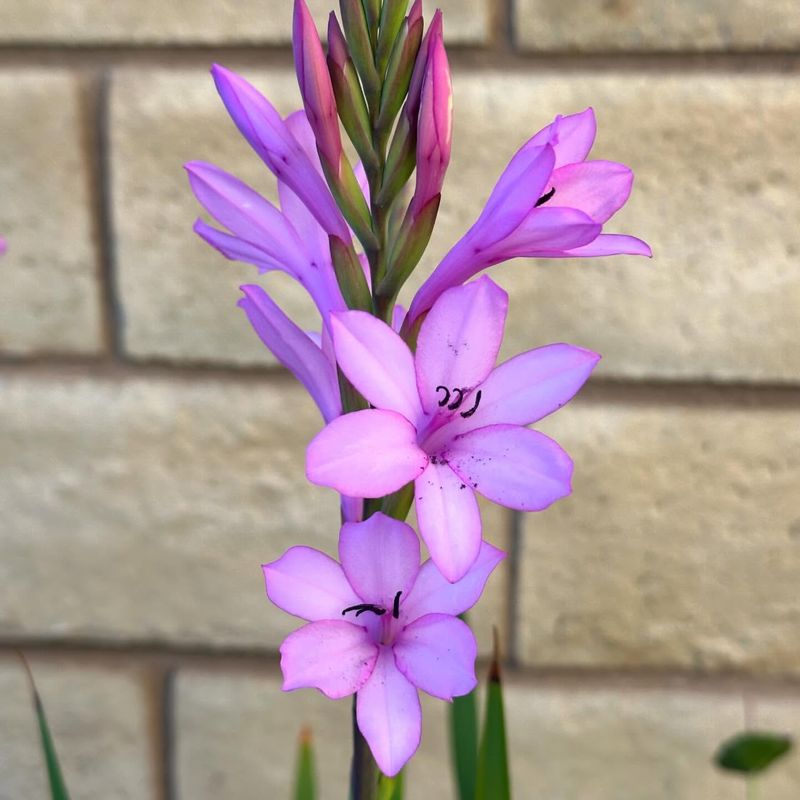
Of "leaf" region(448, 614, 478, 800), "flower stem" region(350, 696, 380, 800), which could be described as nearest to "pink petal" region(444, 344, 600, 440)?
"flower stem" region(350, 696, 380, 800)

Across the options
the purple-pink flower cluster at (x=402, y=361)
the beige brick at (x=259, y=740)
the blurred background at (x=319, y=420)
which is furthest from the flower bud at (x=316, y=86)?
the beige brick at (x=259, y=740)

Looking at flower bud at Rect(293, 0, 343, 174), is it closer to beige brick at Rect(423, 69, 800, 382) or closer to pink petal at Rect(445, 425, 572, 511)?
pink petal at Rect(445, 425, 572, 511)

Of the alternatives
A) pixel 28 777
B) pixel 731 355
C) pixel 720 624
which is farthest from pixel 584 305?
pixel 28 777

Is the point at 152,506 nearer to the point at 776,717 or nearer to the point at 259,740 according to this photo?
the point at 259,740

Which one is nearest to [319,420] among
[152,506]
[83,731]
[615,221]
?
[152,506]

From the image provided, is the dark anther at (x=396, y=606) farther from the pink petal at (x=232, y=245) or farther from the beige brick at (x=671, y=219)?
the beige brick at (x=671, y=219)

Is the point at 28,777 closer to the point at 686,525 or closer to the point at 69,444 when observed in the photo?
the point at 69,444
